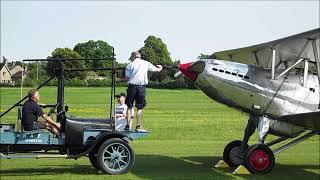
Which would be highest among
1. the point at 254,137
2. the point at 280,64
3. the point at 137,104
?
the point at 280,64

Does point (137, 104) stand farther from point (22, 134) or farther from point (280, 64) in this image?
point (280, 64)

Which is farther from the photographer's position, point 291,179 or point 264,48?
point 264,48

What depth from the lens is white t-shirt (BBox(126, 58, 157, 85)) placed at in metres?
12.6

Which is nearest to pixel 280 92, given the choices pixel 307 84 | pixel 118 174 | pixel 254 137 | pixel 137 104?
pixel 307 84

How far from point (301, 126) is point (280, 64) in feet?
5.70

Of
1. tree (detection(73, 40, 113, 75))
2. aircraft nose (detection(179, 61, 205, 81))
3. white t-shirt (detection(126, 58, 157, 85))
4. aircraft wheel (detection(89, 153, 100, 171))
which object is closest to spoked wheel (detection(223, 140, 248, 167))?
aircraft nose (detection(179, 61, 205, 81))

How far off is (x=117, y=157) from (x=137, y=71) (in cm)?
194

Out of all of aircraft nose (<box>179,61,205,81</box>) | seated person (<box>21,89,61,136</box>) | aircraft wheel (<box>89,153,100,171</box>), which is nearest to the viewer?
seated person (<box>21,89,61,136</box>)

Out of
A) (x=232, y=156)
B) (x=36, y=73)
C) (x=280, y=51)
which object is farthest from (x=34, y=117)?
(x=280, y=51)

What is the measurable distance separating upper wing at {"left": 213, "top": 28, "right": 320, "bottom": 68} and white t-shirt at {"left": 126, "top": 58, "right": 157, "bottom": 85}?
2928 millimetres

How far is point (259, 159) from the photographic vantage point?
12.5m

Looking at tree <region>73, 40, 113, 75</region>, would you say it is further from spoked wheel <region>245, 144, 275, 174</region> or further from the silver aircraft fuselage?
spoked wheel <region>245, 144, 275, 174</region>

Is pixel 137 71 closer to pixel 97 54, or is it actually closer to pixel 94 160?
pixel 94 160

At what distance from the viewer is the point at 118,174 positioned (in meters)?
11.9
